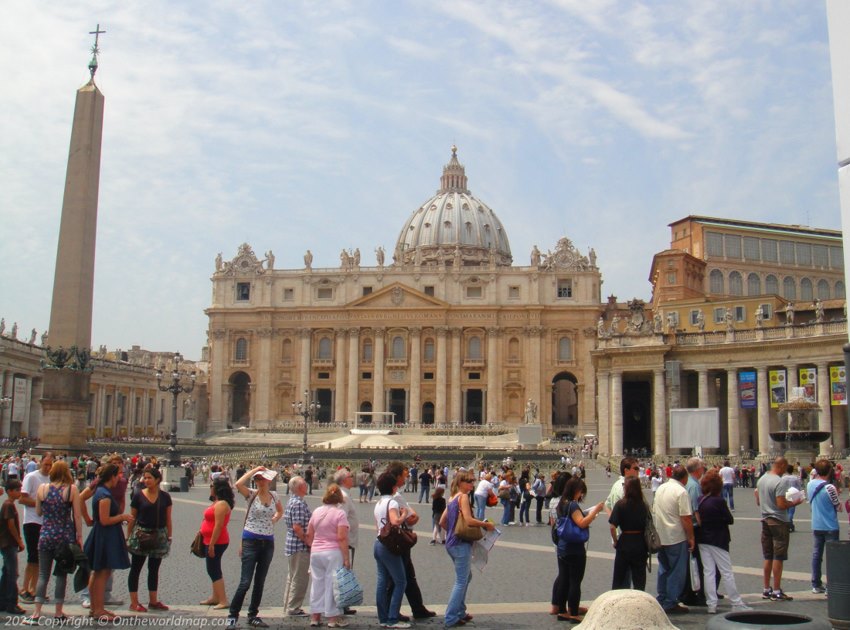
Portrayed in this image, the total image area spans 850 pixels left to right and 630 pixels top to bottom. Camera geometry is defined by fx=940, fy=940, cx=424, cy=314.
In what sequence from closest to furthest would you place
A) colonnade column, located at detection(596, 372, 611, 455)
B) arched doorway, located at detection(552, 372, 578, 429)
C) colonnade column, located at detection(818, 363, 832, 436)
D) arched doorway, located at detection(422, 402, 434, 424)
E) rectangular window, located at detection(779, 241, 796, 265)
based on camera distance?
colonnade column, located at detection(818, 363, 832, 436)
colonnade column, located at detection(596, 372, 611, 455)
rectangular window, located at detection(779, 241, 796, 265)
arched doorway, located at detection(422, 402, 434, 424)
arched doorway, located at detection(552, 372, 578, 429)

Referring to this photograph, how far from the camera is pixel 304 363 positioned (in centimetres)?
8606

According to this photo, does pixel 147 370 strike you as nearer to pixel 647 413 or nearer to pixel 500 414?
pixel 500 414

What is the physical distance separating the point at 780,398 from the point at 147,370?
56.5 metres

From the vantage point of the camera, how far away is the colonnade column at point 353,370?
276ft

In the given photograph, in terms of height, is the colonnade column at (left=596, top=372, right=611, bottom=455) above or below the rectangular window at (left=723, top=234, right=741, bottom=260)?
below

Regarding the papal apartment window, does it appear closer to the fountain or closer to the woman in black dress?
the fountain

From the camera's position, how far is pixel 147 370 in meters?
80.6

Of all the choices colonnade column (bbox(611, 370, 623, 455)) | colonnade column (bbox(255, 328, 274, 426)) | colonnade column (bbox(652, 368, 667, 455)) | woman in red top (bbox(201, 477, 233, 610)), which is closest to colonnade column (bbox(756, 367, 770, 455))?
colonnade column (bbox(652, 368, 667, 455))

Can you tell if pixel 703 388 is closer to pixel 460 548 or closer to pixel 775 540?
pixel 775 540

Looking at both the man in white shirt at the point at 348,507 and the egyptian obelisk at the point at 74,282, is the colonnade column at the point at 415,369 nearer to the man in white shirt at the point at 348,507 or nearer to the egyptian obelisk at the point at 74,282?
the egyptian obelisk at the point at 74,282

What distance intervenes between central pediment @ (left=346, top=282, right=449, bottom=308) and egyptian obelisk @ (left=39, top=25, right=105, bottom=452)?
2367 inches

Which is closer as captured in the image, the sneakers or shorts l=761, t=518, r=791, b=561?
the sneakers

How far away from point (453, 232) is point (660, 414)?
257 feet

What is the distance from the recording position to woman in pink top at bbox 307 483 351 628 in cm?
877
